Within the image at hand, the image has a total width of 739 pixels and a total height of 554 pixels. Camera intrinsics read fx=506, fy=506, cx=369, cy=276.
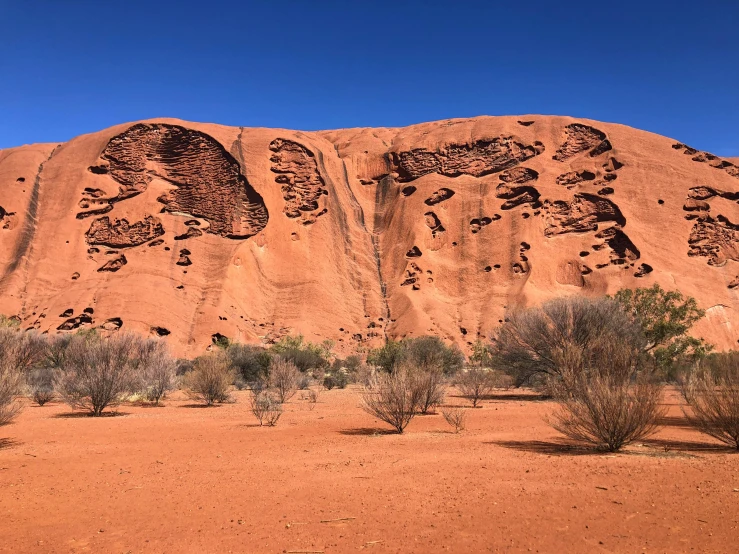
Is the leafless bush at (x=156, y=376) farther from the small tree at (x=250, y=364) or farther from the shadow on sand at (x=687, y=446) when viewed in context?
the shadow on sand at (x=687, y=446)

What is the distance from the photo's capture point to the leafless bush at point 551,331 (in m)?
18.5

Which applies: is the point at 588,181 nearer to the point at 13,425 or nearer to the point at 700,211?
the point at 700,211

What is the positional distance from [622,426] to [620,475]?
63.5 inches

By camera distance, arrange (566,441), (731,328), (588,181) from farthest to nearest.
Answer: (588,181), (731,328), (566,441)

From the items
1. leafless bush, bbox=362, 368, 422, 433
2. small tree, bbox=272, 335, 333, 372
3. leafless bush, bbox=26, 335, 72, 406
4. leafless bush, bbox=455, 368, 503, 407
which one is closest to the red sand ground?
leafless bush, bbox=362, 368, 422, 433

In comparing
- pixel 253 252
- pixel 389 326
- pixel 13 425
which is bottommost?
pixel 13 425

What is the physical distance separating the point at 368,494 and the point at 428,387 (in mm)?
7574

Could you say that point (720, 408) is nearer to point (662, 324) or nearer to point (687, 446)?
→ point (687, 446)

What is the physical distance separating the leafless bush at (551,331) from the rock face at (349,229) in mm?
23079

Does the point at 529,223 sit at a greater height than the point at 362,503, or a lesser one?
greater

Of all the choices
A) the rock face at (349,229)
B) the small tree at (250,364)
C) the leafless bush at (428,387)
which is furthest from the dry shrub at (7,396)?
the rock face at (349,229)

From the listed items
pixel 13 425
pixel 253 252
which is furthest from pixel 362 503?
pixel 253 252

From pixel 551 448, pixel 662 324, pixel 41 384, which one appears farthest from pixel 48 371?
pixel 662 324

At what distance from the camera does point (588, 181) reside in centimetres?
5666
